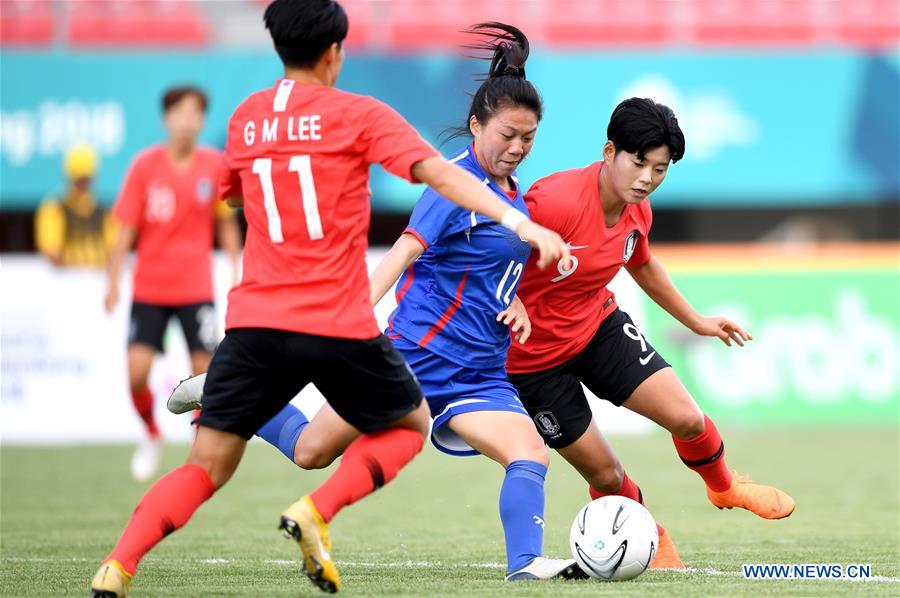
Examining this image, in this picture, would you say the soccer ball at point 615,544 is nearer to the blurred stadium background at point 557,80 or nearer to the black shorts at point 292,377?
the black shorts at point 292,377

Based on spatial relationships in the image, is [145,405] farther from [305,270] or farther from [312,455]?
[305,270]

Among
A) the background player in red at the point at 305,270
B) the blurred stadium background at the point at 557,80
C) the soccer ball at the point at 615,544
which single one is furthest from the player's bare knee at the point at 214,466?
the blurred stadium background at the point at 557,80

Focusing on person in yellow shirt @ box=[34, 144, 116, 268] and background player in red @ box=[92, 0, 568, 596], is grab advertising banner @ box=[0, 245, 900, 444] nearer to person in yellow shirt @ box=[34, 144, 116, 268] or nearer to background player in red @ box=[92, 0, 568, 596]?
person in yellow shirt @ box=[34, 144, 116, 268]

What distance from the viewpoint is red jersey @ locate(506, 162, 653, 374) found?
17.4 feet

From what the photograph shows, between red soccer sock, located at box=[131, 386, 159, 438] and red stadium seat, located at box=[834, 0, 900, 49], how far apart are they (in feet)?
36.6

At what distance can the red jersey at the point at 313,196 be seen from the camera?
4.21 m

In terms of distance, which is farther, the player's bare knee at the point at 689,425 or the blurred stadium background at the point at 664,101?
the blurred stadium background at the point at 664,101

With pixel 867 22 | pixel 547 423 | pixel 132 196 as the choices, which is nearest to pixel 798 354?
pixel 867 22

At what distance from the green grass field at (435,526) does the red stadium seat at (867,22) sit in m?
7.22

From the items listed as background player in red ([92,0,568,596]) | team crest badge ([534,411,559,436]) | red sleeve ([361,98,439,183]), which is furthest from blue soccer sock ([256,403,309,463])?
red sleeve ([361,98,439,183])

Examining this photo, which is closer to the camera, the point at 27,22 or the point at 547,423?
the point at 547,423

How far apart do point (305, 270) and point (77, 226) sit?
9891 millimetres

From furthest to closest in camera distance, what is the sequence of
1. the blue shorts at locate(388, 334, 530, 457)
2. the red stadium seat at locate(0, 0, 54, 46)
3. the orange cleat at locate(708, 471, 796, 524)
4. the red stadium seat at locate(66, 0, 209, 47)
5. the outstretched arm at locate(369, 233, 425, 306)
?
the red stadium seat at locate(66, 0, 209, 47), the red stadium seat at locate(0, 0, 54, 46), the orange cleat at locate(708, 471, 796, 524), the blue shorts at locate(388, 334, 530, 457), the outstretched arm at locate(369, 233, 425, 306)

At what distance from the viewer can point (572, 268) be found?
5.34 metres
